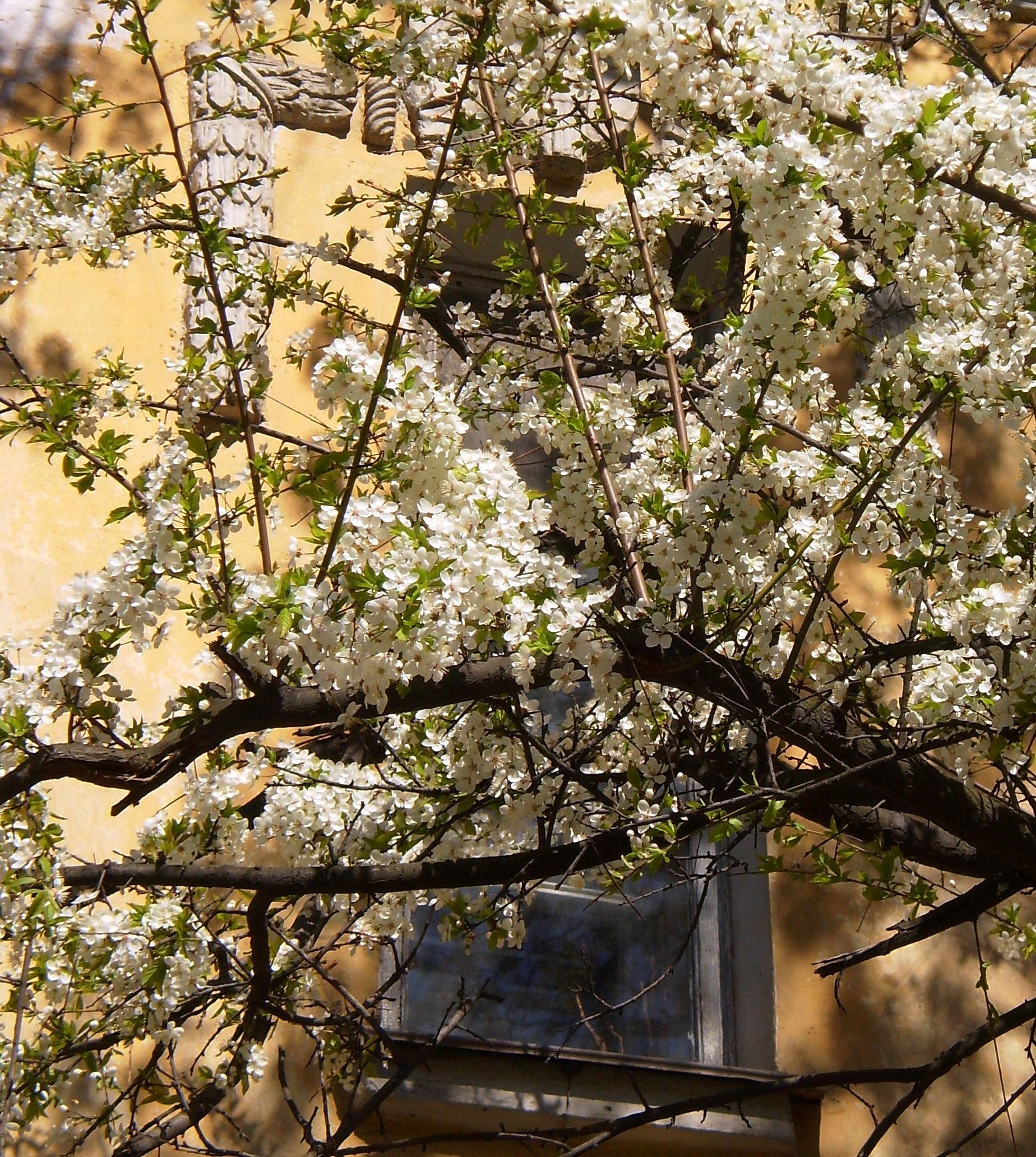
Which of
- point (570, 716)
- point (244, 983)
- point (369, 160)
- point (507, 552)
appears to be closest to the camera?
point (507, 552)

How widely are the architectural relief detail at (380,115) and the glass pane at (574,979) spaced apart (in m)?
2.38

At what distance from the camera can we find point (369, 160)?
4.16m

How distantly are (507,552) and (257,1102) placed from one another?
1761 mm

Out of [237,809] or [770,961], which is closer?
[237,809]

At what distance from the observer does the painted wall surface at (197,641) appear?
344 cm

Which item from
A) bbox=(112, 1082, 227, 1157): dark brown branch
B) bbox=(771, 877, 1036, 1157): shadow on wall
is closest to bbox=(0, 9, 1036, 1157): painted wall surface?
bbox=(771, 877, 1036, 1157): shadow on wall

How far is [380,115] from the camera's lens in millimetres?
4152

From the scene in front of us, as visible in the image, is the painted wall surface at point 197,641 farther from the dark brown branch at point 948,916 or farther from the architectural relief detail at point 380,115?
the dark brown branch at point 948,916

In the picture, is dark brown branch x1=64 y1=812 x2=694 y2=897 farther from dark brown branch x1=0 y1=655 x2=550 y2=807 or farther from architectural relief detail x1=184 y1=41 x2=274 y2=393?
architectural relief detail x1=184 y1=41 x2=274 y2=393

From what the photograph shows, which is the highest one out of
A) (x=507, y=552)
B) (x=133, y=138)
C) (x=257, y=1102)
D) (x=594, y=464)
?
(x=133, y=138)

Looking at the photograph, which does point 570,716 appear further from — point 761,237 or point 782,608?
point 761,237

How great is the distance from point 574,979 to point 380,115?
2694 mm

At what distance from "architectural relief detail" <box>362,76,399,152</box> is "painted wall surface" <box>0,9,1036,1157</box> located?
4.5 inches

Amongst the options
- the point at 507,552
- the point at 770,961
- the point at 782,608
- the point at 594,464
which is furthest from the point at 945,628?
Result: the point at 770,961
